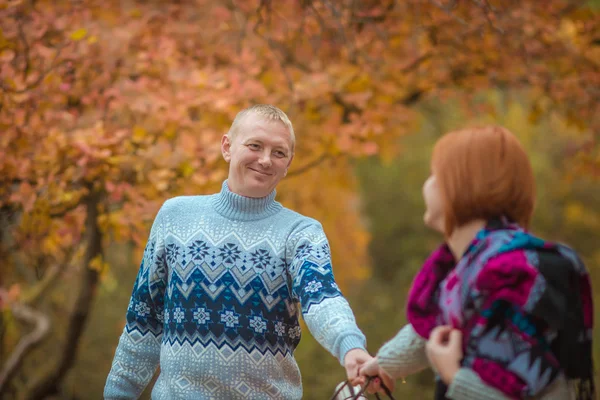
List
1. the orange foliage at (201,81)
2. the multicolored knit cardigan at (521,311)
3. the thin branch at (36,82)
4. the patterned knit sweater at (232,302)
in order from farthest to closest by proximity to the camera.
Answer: the orange foliage at (201,81) < the thin branch at (36,82) < the patterned knit sweater at (232,302) < the multicolored knit cardigan at (521,311)

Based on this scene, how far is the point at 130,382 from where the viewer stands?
7.23 ft

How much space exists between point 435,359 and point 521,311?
0.77 ft

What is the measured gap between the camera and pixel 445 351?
1.63 meters

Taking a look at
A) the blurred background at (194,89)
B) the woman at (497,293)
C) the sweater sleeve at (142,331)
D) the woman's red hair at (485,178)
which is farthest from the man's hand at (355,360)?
the blurred background at (194,89)

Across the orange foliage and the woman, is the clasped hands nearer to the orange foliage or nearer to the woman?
the woman

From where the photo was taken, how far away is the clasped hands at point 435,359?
5.31 ft

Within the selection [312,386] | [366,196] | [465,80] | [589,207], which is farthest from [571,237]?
[465,80]

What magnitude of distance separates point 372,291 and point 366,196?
291cm

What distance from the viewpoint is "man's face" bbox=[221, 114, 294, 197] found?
2141mm

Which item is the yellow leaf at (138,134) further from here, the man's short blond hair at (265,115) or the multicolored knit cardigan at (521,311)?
the multicolored knit cardigan at (521,311)

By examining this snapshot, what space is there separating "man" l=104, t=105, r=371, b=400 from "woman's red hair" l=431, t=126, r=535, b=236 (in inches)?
18.2

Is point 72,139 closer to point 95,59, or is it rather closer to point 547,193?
point 95,59

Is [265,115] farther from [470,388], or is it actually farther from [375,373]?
[470,388]

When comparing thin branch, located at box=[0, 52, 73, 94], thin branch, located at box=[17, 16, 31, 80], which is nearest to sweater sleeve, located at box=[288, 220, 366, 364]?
thin branch, located at box=[0, 52, 73, 94]
